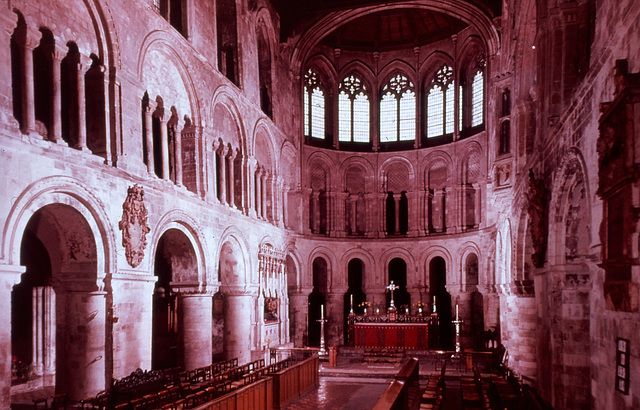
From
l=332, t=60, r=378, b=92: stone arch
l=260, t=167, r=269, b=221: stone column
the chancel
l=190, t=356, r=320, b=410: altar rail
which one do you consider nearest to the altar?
the chancel

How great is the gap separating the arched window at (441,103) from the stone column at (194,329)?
734 inches

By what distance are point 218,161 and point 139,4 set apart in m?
7.59

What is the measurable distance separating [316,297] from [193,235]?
15.5 m

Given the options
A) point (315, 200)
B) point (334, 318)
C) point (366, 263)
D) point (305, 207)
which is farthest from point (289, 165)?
point (334, 318)

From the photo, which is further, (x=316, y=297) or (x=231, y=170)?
(x=316, y=297)

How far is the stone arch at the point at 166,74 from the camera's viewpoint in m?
17.0

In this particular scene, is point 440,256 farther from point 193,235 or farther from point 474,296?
point 193,235

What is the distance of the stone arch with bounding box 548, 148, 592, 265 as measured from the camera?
1158cm

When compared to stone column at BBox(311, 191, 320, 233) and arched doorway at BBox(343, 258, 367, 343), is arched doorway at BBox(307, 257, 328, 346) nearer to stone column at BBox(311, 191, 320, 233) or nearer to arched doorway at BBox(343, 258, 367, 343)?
arched doorway at BBox(343, 258, 367, 343)

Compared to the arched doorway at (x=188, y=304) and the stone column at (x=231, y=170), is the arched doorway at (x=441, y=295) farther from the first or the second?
the arched doorway at (x=188, y=304)

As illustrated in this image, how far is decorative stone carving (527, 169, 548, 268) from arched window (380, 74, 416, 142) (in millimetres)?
20530

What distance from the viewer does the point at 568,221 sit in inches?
477

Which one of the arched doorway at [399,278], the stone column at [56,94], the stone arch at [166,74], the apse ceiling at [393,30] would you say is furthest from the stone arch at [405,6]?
the stone column at [56,94]

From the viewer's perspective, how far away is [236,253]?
2294cm
